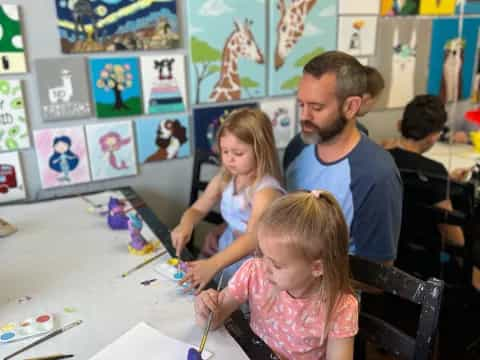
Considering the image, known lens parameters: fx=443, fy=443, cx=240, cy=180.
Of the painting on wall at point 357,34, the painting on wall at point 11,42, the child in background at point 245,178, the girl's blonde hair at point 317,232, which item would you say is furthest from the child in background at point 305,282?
the painting on wall at point 357,34

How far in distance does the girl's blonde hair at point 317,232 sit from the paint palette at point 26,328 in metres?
0.49

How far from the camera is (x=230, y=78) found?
1.88 m

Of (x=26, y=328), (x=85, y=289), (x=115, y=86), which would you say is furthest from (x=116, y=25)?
(x=26, y=328)

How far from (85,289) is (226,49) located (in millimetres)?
1158

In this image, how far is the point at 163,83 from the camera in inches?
69.0

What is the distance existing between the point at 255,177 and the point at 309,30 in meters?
0.96

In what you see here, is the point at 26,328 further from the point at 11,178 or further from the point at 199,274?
the point at 11,178

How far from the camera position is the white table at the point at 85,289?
889mm

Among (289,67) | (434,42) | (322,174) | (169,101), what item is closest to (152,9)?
(169,101)

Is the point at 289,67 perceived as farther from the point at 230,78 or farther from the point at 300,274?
the point at 300,274

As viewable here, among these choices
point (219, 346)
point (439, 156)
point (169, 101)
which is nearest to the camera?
Answer: point (219, 346)

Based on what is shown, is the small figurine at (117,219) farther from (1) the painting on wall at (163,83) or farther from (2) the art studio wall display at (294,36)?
(2) the art studio wall display at (294,36)

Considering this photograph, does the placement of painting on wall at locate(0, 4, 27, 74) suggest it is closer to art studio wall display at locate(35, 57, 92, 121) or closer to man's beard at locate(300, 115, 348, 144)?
art studio wall display at locate(35, 57, 92, 121)

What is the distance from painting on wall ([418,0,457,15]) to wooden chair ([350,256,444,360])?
1.81m
